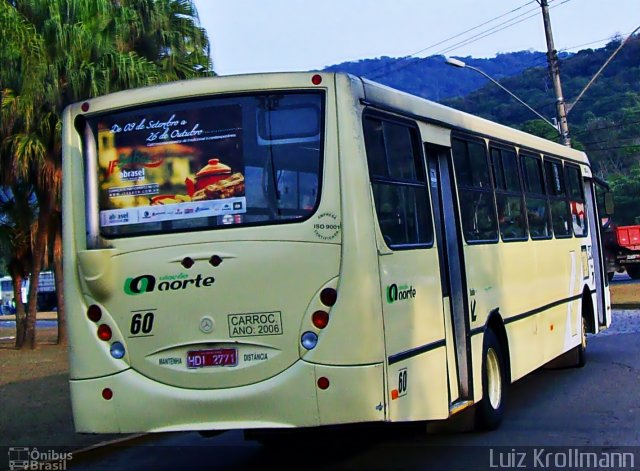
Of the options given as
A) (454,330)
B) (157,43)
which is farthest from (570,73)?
(454,330)

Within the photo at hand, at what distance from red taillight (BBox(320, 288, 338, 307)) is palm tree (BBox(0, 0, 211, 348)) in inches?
511

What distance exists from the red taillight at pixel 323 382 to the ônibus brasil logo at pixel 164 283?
3.50 feet

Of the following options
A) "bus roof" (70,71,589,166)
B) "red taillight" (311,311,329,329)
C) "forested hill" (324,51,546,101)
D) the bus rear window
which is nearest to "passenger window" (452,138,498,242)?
"bus roof" (70,71,589,166)

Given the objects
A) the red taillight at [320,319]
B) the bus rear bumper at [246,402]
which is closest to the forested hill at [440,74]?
the bus rear bumper at [246,402]

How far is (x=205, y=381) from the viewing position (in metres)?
7.05

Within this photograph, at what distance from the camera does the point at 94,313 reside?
7445mm

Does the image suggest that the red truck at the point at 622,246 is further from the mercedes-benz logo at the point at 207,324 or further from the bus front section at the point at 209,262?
the mercedes-benz logo at the point at 207,324

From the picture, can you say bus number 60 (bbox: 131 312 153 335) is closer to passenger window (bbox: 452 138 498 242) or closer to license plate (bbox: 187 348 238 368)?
license plate (bbox: 187 348 238 368)

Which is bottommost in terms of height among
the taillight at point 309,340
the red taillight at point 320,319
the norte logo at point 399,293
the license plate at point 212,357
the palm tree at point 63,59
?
the license plate at point 212,357

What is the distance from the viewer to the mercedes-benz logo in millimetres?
7094

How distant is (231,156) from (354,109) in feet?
3.17

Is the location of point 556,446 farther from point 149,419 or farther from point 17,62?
point 17,62

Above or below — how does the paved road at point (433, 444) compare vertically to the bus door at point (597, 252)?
below

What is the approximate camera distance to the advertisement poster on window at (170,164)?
7.25m
